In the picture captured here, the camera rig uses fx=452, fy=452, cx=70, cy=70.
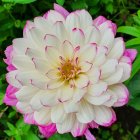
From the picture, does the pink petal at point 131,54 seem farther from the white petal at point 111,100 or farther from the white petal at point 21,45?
the white petal at point 21,45

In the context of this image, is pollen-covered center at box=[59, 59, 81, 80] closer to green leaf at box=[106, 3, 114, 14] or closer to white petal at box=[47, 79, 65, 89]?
white petal at box=[47, 79, 65, 89]

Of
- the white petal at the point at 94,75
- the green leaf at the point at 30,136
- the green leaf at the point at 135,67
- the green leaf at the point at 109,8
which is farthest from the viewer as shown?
the green leaf at the point at 109,8

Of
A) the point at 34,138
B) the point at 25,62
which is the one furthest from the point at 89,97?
the point at 34,138

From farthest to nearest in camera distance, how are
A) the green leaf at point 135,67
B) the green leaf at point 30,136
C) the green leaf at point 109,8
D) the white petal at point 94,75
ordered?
the green leaf at point 109,8 → the green leaf at point 30,136 → the green leaf at point 135,67 → the white petal at point 94,75

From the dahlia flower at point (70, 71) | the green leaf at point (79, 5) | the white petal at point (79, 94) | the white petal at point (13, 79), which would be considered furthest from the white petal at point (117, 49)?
the green leaf at point (79, 5)

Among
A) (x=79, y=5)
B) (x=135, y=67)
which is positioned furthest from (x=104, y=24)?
(x=79, y=5)

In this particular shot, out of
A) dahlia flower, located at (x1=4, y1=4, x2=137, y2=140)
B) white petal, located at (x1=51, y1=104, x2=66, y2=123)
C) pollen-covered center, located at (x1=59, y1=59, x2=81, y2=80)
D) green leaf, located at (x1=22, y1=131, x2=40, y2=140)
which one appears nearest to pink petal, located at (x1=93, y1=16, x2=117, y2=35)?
dahlia flower, located at (x1=4, y1=4, x2=137, y2=140)

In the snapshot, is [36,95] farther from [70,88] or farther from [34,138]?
[34,138]
